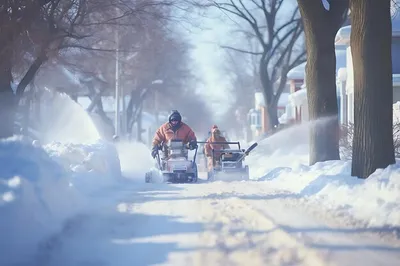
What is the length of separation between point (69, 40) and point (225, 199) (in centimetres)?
1194

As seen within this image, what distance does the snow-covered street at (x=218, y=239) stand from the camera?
686 cm

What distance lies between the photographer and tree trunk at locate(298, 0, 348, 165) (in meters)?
16.8

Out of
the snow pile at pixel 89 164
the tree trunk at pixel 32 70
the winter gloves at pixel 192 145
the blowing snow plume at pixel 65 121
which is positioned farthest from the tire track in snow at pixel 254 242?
the blowing snow plume at pixel 65 121

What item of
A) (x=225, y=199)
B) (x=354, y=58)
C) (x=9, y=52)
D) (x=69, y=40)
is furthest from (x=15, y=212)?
(x=69, y=40)

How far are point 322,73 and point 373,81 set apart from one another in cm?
551

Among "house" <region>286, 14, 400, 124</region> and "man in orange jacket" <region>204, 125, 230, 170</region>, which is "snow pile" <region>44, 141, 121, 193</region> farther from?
"house" <region>286, 14, 400, 124</region>

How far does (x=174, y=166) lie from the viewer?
1825 cm

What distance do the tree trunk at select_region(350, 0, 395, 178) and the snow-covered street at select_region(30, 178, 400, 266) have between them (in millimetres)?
2057

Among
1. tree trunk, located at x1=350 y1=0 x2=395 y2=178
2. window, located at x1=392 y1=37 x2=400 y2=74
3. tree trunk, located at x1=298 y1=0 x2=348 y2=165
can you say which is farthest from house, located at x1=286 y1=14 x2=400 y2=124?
tree trunk, located at x1=350 y1=0 x2=395 y2=178

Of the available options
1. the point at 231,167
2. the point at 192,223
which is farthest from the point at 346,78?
the point at 192,223

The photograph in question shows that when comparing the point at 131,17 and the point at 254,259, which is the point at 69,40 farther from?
the point at 254,259

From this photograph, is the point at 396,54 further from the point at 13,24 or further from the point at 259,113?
the point at 259,113

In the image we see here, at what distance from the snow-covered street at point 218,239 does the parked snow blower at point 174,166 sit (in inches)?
280

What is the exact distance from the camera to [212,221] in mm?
9172
